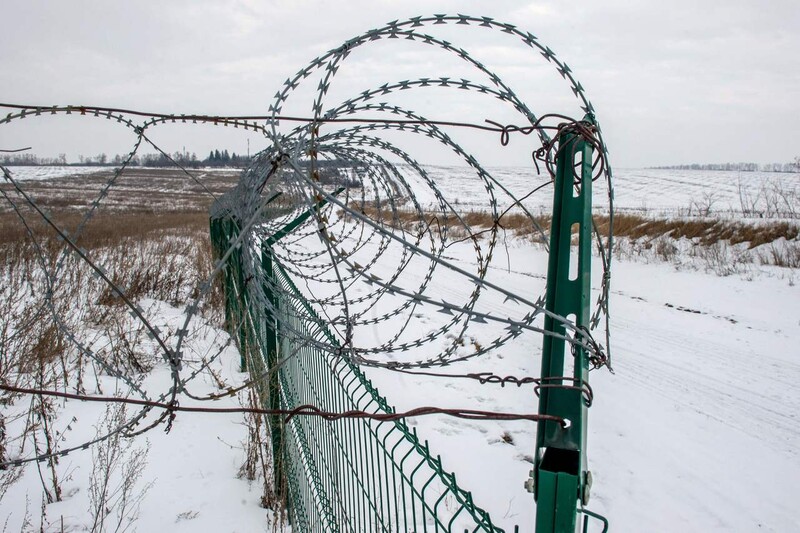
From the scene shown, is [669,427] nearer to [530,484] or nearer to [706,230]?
[530,484]

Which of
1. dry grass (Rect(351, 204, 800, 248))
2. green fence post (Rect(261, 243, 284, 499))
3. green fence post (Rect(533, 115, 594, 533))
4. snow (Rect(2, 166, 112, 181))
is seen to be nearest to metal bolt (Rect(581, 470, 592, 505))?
green fence post (Rect(533, 115, 594, 533))

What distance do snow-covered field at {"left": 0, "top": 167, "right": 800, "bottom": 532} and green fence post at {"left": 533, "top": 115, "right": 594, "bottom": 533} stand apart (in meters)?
1.15

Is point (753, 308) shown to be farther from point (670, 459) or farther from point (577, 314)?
point (577, 314)

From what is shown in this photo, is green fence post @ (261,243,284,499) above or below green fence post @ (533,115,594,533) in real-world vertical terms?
below

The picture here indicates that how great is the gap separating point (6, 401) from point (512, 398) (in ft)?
15.1

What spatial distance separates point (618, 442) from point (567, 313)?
376cm

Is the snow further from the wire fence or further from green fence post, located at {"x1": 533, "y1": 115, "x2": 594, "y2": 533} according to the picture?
green fence post, located at {"x1": 533, "y1": 115, "x2": 594, "y2": 533}

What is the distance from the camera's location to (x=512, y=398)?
548cm

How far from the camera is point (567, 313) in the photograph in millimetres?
1438

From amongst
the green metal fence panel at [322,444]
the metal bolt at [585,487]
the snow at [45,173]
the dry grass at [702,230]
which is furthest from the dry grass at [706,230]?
the snow at [45,173]

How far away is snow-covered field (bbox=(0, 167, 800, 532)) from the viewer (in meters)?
3.72

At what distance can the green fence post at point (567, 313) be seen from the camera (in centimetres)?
138

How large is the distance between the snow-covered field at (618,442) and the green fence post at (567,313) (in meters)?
1.15

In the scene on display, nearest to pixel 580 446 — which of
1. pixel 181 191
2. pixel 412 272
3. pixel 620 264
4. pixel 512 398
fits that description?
pixel 512 398
